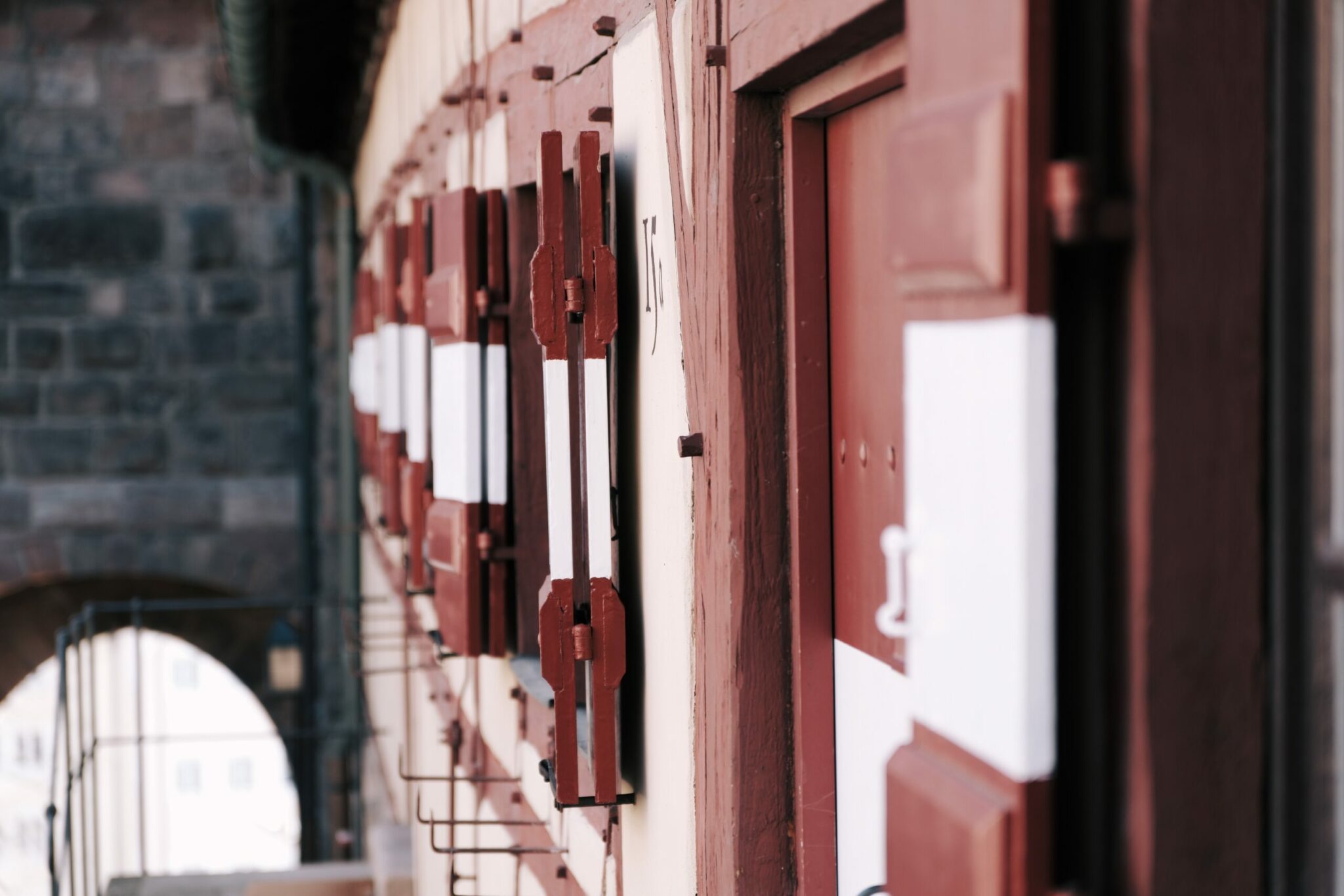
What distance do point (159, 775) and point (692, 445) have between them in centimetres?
1574

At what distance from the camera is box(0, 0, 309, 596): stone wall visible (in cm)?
938

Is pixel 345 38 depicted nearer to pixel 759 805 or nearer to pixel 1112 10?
pixel 759 805

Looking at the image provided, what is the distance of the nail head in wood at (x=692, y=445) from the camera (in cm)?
200

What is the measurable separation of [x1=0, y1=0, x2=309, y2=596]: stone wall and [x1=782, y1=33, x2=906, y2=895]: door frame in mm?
8068

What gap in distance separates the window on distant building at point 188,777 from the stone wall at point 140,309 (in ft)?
26.7

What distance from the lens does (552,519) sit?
2369 mm

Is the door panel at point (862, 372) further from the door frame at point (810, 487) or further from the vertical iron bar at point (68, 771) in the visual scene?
the vertical iron bar at point (68, 771)

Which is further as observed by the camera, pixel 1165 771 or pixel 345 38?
pixel 345 38

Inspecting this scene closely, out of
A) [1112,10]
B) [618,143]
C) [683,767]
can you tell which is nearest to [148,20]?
[618,143]

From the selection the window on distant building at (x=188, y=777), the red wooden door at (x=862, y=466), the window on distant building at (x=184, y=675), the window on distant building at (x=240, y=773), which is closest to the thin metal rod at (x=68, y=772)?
the red wooden door at (x=862, y=466)

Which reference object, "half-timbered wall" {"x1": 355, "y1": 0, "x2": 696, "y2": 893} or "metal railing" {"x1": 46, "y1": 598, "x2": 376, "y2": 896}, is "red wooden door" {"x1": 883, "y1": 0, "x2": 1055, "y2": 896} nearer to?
"half-timbered wall" {"x1": 355, "y1": 0, "x2": 696, "y2": 893}

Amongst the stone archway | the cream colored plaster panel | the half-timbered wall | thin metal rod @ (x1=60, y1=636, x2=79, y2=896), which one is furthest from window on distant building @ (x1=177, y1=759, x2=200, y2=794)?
the cream colored plaster panel

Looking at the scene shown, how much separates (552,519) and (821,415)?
1.96 feet

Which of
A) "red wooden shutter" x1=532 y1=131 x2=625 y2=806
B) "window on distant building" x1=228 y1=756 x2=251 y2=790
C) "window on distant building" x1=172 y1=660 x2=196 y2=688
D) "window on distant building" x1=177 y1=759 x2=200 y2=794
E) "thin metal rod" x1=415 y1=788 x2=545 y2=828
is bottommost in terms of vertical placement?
"window on distant building" x1=177 y1=759 x2=200 y2=794
